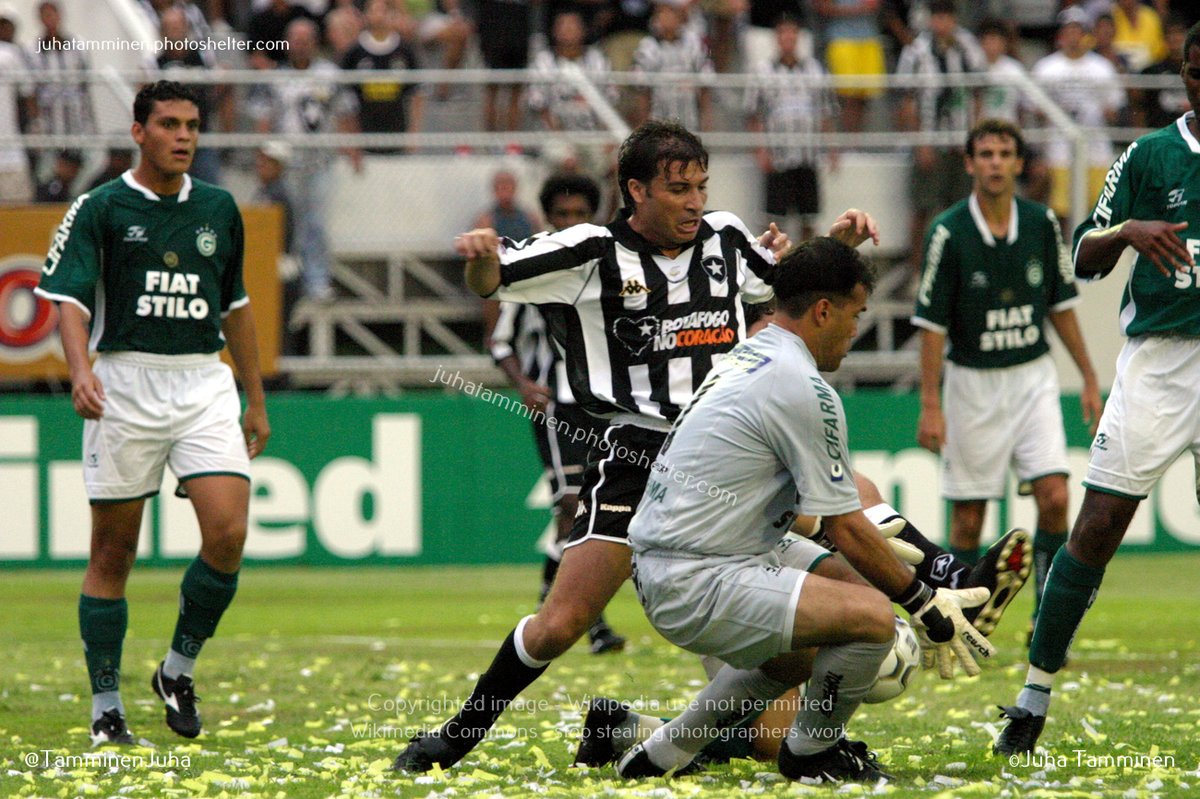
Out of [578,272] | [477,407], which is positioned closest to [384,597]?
[477,407]

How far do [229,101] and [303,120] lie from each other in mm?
664

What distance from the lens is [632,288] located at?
6.06 m

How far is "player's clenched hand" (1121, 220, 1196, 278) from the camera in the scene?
568 cm

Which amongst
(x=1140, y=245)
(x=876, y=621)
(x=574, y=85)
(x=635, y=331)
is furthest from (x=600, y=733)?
(x=574, y=85)

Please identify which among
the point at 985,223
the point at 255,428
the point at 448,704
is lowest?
the point at 448,704

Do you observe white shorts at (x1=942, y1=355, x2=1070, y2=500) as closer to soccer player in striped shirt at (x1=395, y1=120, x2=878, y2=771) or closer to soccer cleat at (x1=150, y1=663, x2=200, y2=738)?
soccer player in striped shirt at (x1=395, y1=120, x2=878, y2=771)

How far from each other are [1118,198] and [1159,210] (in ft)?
0.50

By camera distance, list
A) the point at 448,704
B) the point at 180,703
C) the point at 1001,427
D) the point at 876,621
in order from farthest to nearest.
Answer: the point at 1001,427
the point at 448,704
the point at 180,703
the point at 876,621

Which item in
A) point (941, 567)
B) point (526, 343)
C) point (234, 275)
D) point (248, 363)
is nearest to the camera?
point (941, 567)

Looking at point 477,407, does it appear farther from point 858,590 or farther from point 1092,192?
point 858,590

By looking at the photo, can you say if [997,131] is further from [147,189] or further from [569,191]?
[147,189]

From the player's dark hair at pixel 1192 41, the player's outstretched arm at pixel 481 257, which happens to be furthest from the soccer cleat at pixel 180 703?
the player's dark hair at pixel 1192 41

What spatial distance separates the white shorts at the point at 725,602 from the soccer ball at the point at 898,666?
1.33 feet

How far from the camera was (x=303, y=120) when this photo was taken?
14922 millimetres
